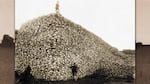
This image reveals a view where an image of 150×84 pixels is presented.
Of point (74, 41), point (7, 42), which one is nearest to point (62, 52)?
point (74, 41)

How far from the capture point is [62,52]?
2080mm

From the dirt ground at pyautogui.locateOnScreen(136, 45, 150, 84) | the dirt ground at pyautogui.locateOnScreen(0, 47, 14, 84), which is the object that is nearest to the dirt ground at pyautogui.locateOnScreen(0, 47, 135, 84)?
the dirt ground at pyautogui.locateOnScreen(0, 47, 14, 84)

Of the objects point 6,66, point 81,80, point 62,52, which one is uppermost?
point 62,52

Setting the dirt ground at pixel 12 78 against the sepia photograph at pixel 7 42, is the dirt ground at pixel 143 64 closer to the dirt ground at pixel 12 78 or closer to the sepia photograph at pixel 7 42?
the dirt ground at pixel 12 78

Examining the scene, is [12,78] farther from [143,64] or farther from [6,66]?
[143,64]

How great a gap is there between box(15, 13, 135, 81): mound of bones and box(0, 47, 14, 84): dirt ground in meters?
0.05

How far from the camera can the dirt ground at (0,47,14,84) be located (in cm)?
208

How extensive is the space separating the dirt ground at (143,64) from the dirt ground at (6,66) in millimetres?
971

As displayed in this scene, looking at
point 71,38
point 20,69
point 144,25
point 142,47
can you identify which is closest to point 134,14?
point 144,25

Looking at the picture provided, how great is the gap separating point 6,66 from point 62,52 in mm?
447

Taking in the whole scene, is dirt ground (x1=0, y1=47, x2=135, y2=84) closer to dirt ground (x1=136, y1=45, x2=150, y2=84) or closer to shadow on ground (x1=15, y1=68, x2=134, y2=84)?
shadow on ground (x1=15, y1=68, x2=134, y2=84)

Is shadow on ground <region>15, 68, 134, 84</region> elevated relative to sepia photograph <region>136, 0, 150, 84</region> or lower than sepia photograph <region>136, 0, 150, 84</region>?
lower

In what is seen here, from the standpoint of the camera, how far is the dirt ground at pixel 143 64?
80.3 inches

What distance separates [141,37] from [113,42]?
22cm
